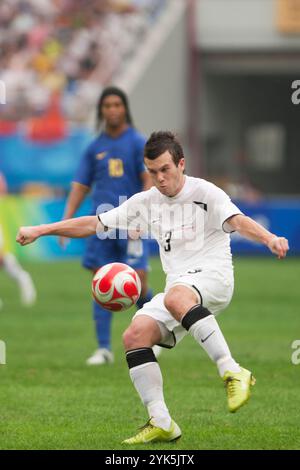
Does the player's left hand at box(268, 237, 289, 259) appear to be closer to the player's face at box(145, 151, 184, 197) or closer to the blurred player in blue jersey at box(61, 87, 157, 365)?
the player's face at box(145, 151, 184, 197)

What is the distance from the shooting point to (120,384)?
892cm

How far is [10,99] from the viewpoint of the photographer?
2672 cm

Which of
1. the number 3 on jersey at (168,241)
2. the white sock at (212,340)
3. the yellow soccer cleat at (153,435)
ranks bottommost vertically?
the yellow soccer cleat at (153,435)

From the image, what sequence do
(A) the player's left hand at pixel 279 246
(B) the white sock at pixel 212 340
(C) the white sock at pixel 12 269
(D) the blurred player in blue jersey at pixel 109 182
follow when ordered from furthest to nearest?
(C) the white sock at pixel 12 269
(D) the blurred player in blue jersey at pixel 109 182
(B) the white sock at pixel 212 340
(A) the player's left hand at pixel 279 246

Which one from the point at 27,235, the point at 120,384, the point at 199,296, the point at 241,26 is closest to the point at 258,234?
the point at 199,296

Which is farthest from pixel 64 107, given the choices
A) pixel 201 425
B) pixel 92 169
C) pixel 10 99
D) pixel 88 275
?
pixel 201 425

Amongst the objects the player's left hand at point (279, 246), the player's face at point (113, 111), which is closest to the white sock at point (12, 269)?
the player's face at point (113, 111)

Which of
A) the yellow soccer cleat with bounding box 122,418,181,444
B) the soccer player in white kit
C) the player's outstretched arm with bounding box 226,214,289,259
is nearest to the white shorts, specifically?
the soccer player in white kit

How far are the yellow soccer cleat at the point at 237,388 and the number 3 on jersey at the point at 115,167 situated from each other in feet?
13.8

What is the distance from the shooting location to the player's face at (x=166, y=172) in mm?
6348

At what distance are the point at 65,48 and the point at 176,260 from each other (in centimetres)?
2214

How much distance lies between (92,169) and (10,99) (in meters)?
17.1

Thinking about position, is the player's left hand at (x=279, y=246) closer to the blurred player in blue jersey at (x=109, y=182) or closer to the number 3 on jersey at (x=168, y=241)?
the number 3 on jersey at (x=168, y=241)

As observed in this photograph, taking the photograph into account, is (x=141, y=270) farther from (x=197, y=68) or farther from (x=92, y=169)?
(x=197, y=68)
